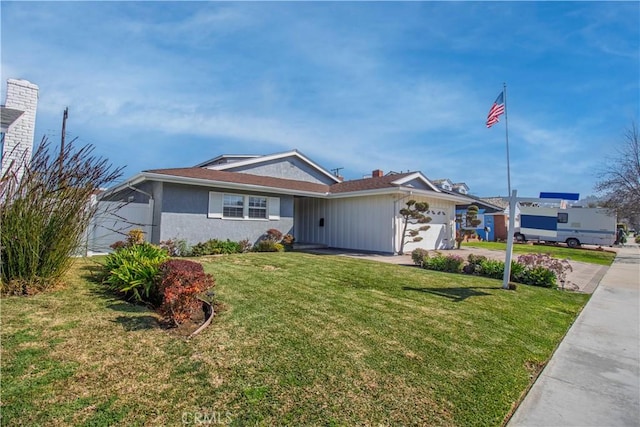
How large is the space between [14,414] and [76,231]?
132 inches

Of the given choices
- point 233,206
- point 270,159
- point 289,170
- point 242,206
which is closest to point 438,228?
point 289,170

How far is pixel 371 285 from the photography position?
7398 mm

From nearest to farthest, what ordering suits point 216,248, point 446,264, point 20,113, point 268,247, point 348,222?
1. point 20,113
2. point 446,264
3. point 216,248
4. point 268,247
5. point 348,222

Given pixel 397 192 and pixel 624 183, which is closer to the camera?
pixel 397 192

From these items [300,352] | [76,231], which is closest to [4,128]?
→ [76,231]

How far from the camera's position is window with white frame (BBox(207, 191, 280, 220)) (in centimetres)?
1313

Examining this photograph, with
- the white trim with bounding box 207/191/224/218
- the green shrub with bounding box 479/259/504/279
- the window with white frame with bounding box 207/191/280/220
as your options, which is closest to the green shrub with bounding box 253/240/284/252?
the window with white frame with bounding box 207/191/280/220

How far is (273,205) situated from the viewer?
1480 centimetres

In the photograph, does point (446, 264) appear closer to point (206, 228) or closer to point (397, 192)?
point (397, 192)

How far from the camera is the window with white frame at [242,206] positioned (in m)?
13.1

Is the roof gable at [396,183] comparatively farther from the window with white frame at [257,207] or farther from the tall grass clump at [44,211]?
the tall grass clump at [44,211]

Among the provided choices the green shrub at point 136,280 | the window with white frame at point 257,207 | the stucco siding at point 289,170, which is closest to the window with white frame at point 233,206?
the window with white frame at point 257,207

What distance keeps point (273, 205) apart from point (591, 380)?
495 inches

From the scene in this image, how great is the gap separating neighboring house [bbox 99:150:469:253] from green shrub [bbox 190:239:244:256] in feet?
1.53
